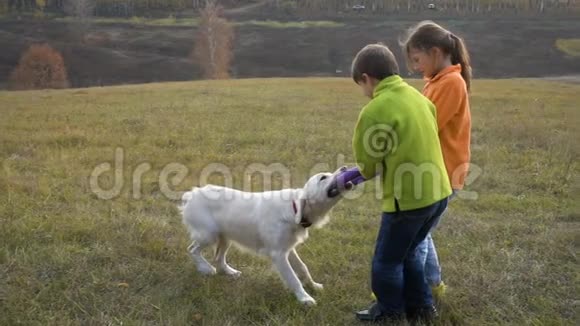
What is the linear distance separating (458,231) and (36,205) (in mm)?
4693

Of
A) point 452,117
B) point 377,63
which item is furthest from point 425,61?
point 377,63

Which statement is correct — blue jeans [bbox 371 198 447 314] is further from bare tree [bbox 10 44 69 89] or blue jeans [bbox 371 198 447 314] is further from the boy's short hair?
bare tree [bbox 10 44 69 89]

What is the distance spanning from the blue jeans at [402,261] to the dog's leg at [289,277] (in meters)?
0.66

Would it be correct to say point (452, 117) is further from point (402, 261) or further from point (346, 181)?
point (402, 261)

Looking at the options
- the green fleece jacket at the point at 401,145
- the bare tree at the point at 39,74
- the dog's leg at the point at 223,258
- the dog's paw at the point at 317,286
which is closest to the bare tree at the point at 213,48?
the bare tree at the point at 39,74

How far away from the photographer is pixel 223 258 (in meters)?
5.47

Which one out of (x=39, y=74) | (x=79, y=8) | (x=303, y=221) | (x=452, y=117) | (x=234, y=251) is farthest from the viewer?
(x=79, y=8)

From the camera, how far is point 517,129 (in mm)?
13656

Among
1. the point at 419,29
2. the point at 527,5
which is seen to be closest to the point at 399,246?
the point at 419,29

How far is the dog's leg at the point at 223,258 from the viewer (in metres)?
5.45

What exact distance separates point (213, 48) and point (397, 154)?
55.0 metres

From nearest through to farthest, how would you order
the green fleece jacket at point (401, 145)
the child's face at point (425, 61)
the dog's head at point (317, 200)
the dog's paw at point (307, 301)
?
the green fleece jacket at point (401, 145)
the child's face at point (425, 61)
the dog's head at point (317, 200)
the dog's paw at point (307, 301)

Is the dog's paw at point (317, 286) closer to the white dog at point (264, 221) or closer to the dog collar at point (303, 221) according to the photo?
the white dog at point (264, 221)

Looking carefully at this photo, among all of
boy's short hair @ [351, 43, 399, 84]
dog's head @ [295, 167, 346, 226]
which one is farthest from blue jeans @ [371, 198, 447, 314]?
boy's short hair @ [351, 43, 399, 84]
